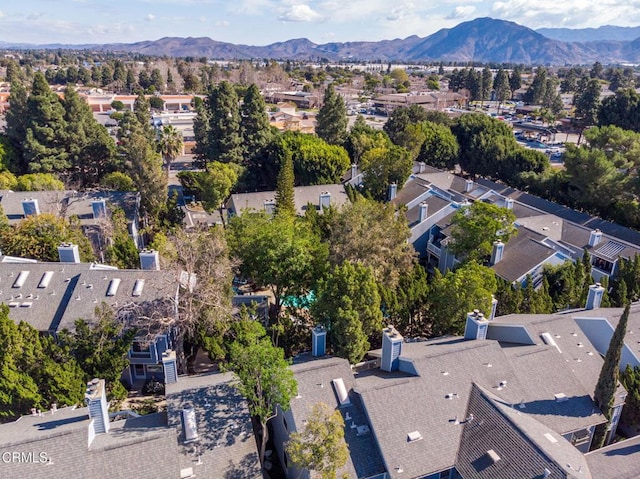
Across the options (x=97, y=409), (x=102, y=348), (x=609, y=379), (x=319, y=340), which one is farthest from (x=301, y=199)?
(x=609, y=379)

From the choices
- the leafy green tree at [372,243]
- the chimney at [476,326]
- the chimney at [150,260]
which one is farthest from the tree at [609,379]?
the chimney at [150,260]

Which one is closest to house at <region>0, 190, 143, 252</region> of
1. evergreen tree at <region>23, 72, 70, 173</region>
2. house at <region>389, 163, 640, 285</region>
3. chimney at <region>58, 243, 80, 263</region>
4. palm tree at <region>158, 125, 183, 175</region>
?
chimney at <region>58, 243, 80, 263</region>

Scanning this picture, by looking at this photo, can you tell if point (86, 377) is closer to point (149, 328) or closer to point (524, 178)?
point (149, 328)

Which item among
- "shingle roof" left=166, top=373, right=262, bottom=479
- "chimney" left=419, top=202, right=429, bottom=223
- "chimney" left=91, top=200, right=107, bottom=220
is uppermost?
"chimney" left=91, top=200, right=107, bottom=220

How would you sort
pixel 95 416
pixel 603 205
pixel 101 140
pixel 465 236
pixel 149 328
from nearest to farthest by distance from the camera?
1. pixel 95 416
2. pixel 149 328
3. pixel 465 236
4. pixel 603 205
5. pixel 101 140

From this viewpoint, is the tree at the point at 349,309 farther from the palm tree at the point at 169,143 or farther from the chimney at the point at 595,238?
the palm tree at the point at 169,143

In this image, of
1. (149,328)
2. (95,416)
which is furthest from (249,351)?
(149,328)

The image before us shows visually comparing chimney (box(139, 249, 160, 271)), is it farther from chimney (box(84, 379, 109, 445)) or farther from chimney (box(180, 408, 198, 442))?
chimney (box(180, 408, 198, 442))
